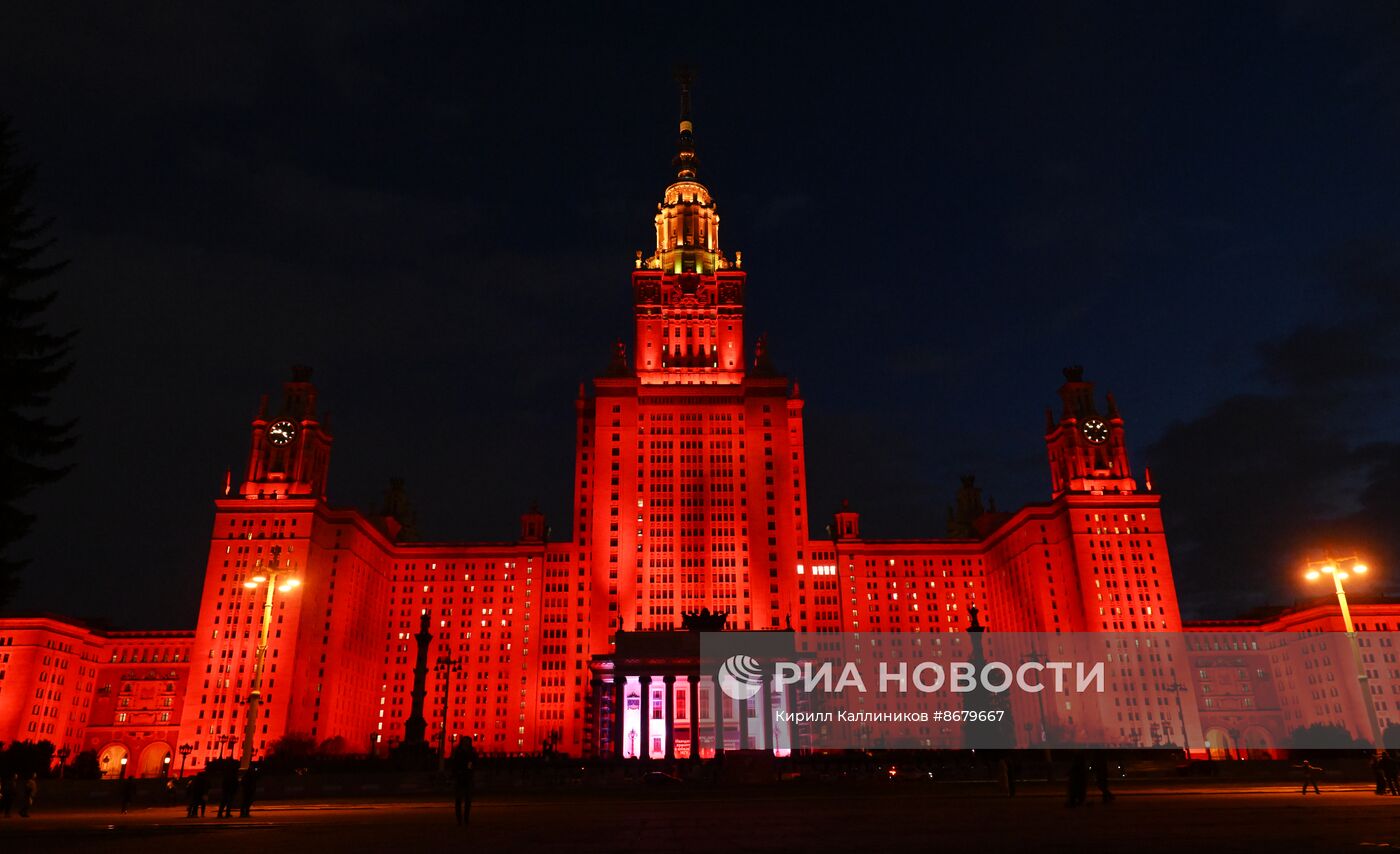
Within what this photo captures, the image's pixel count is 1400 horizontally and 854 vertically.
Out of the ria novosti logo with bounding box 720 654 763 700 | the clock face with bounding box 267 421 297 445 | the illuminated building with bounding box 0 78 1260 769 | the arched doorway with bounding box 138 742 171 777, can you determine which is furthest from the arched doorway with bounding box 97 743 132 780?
the ria novosti logo with bounding box 720 654 763 700

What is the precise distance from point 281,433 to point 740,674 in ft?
280

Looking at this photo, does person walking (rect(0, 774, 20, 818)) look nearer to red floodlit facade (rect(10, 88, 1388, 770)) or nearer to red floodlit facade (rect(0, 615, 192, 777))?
red floodlit facade (rect(10, 88, 1388, 770))

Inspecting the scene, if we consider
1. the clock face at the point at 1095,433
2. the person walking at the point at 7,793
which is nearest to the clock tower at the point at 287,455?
the person walking at the point at 7,793

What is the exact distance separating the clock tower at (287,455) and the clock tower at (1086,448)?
122 metres

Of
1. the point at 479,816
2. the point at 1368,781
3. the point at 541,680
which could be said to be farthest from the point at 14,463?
the point at 541,680

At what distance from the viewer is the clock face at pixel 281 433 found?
14025cm

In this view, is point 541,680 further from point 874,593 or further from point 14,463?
point 14,463

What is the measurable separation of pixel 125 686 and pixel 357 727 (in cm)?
3942

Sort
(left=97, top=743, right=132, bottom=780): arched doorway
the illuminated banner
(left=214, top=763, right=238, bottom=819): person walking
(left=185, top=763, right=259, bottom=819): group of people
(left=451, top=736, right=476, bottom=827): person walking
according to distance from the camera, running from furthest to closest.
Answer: (left=97, top=743, right=132, bottom=780): arched doorway
the illuminated banner
(left=185, top=763, right=259, bottom=819): group of people
(left=214, top=763, right=238, bottom=819): person walking
(left=451, top=736, right=476, bottom=827): person walking

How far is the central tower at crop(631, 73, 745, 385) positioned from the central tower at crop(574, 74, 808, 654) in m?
0.23

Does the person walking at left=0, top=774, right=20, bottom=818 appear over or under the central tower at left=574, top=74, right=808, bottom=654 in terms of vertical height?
under

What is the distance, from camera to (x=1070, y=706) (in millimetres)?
134375

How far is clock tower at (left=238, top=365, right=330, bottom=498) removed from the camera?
5423 inches

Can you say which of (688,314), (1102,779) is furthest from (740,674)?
(1102,779)
